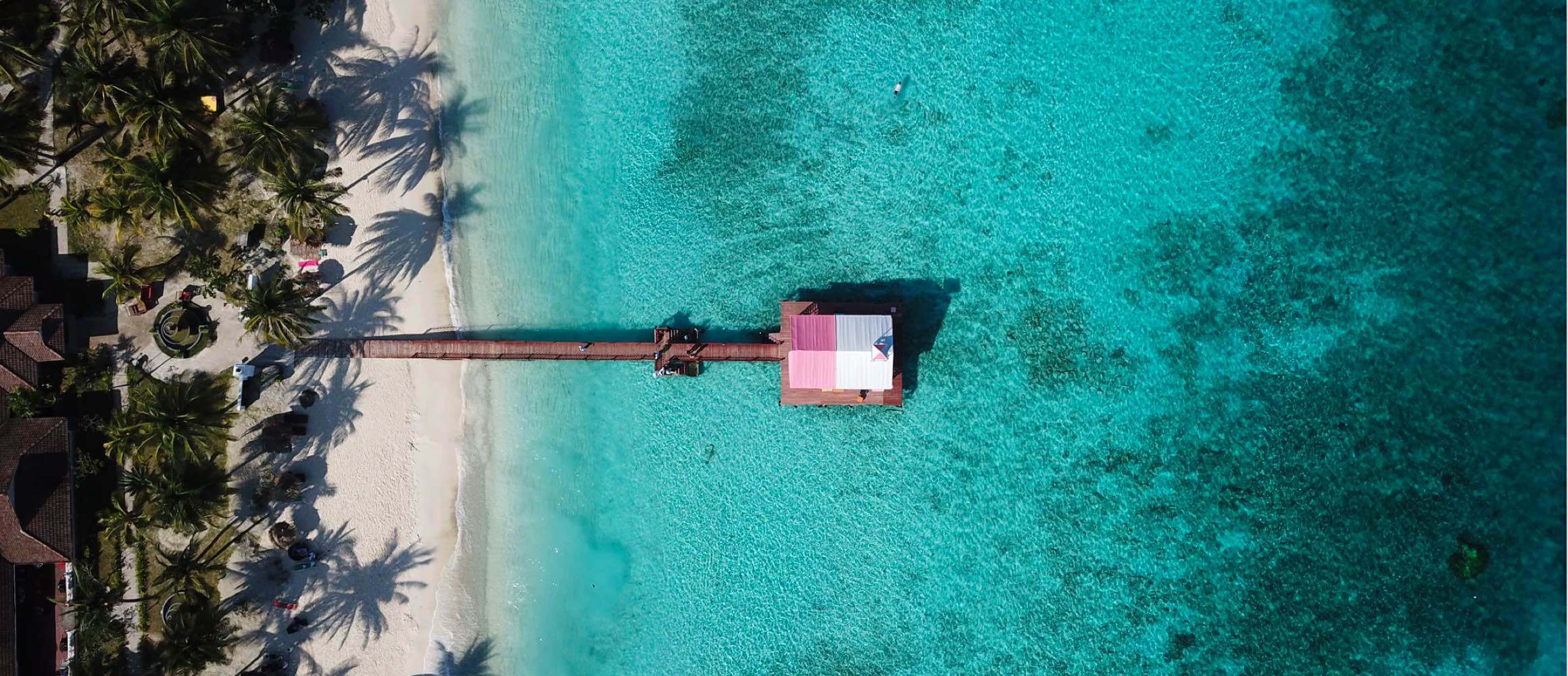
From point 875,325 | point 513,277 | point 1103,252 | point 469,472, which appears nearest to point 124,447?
point 469,472

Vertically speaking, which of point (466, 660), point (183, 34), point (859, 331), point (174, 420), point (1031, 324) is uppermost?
point (183, 34)

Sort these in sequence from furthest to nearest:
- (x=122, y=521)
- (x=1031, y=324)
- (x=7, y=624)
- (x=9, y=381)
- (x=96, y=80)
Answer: (x=1031, y=324)
(x=122, y=521)
(x=9, y=381)
(x=7, y=624)
(x=96, y=80)

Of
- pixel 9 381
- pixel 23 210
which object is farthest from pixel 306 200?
pixel 9 381

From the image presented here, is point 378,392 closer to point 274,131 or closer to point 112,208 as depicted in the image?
point 274,131

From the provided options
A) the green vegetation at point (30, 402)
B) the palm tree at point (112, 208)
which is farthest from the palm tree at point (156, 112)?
the green vegetation at point (30, 402)

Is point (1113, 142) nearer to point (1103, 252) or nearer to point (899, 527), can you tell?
point (1103, 252)

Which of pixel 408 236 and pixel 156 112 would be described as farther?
pixel 408 236

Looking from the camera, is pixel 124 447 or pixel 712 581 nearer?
pixel 124 447
